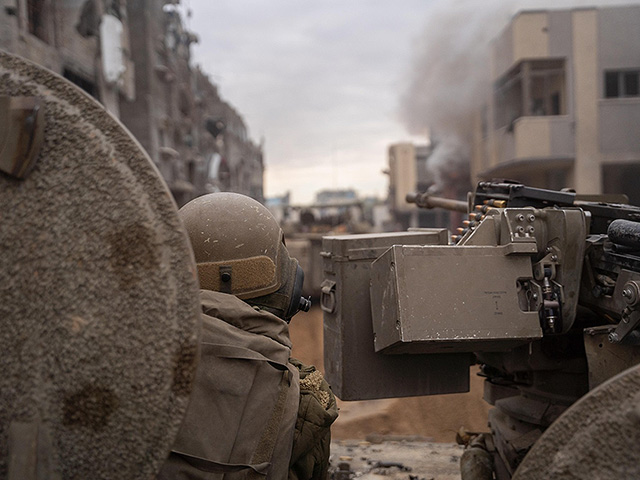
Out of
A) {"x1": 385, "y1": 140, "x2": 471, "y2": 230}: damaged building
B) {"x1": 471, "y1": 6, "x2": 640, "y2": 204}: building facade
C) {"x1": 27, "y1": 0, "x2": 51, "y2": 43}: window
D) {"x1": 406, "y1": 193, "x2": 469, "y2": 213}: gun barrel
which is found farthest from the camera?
{"x1": 385, "y1": 140, "x2": 471, "y2": 230}: damaged building

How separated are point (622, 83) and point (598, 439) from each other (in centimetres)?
2078

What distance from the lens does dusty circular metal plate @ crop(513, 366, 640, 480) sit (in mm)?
1066

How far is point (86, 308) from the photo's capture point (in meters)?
1.13

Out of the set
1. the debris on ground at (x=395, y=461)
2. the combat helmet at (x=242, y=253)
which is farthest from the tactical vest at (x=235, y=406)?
the debris on ground at (x=395, y=461)

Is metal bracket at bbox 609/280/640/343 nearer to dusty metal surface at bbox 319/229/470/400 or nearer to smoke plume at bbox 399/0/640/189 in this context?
dusty metal surface at bbox 319/229/470/400

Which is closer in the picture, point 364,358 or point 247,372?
point 247,372

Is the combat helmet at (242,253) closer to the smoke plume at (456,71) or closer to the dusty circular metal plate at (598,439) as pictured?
the dusty circular metal plate at (598,439)

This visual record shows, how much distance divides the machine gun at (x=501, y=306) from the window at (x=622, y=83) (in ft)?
58.0

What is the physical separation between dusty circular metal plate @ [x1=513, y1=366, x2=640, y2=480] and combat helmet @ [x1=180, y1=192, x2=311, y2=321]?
118 cm

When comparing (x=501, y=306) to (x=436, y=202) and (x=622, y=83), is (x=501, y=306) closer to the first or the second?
(x=436, y=202)

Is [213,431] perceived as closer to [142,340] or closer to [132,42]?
[142,340]

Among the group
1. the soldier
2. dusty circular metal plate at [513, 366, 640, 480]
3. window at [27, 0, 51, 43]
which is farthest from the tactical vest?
window at [27, 0, 51, 43]

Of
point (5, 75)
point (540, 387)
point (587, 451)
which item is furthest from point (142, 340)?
point (540, 387)

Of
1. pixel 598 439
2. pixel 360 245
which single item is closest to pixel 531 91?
pixel 360 245
